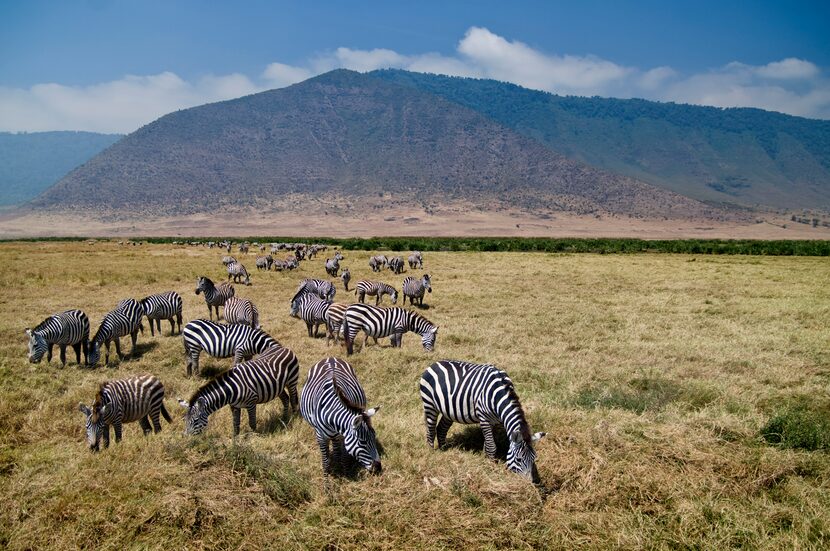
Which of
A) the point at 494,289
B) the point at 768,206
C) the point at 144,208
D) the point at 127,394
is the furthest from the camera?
the point at 768,206

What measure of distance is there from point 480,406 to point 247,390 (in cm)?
401

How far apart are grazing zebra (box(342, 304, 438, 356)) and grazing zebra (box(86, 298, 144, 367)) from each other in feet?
19.5

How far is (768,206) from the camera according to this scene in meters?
195

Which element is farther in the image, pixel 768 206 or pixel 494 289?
pixel 768 206

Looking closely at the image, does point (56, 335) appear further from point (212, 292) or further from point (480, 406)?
point (480, 406)

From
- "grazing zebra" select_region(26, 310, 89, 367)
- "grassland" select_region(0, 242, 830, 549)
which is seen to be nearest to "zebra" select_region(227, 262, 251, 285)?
"grassland" select_region(0, 242, 830, 549)

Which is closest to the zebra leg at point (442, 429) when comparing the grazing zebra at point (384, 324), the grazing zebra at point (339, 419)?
the grazing zebra at point (339, 419)

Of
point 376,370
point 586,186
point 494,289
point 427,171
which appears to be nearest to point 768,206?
point 586,186

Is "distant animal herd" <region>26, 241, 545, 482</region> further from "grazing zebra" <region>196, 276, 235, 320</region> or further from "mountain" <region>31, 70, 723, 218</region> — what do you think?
"mountain" <region>31, 70, 723, 218</region>

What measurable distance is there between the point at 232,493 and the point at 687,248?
60.6 metres

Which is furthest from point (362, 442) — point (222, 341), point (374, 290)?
point (374, 290)

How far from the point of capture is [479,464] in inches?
283

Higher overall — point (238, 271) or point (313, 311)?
point (238, 271)

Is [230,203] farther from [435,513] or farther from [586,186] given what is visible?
[435,513]
